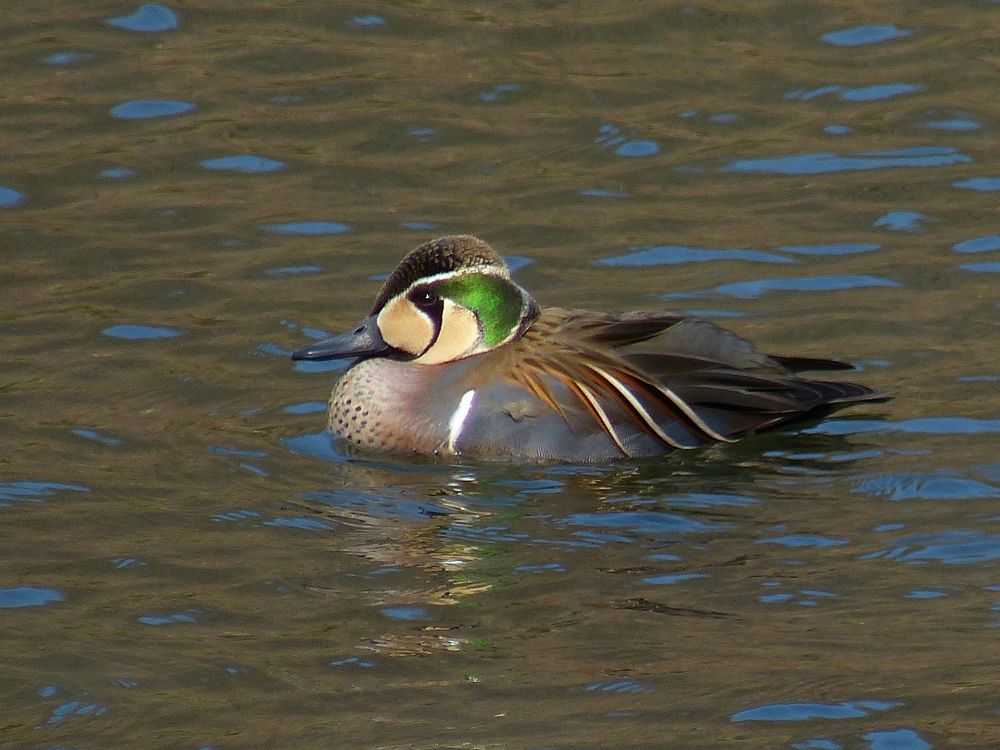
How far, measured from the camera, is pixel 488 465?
8312mm

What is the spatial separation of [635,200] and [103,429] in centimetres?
412

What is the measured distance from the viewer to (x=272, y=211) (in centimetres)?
1154

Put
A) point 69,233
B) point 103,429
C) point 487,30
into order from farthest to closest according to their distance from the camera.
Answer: point 487,30 → point 69,233 → point 103,429

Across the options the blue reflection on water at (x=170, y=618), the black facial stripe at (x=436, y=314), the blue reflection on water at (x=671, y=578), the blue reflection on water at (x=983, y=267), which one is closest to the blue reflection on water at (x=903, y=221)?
the blue reflection on water at (x=983, y=267)

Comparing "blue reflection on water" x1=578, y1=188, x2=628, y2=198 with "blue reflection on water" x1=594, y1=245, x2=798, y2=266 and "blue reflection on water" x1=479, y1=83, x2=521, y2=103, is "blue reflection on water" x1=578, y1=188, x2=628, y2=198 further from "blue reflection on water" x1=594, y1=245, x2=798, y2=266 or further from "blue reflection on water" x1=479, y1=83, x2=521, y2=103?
"blue reflection on water" x1=479, y1=83, x2=521, y2=103

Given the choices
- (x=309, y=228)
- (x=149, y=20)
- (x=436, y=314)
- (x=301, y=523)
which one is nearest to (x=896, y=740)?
(x=301, y=523)

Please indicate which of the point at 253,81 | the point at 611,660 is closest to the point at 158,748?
the point at 611,660

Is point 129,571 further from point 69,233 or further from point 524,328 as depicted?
point 69,233

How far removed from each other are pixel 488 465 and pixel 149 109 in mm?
5594

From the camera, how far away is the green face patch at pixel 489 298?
8.75 meters

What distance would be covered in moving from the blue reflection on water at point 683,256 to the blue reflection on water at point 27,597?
466cm

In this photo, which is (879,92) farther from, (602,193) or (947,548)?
(947,548)

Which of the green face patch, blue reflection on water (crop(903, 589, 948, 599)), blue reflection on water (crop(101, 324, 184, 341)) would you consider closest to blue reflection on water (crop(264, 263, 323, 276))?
blue reflection on water (crop(101, 324, 184, 341))

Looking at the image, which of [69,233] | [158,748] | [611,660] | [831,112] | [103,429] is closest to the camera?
[158,748]
